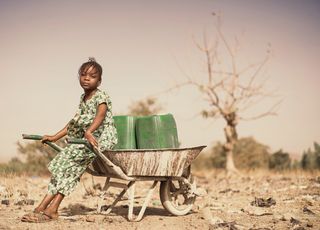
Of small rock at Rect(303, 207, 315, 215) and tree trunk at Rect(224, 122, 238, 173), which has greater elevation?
tree trunk at Rect(224, 122, 238, 173)

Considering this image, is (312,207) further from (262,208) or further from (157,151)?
(157,151)

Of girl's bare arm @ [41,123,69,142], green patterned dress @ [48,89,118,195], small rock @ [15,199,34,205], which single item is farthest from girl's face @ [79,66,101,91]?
small rock @ [15,199,34,205]

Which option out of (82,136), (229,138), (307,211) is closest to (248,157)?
(229,138)

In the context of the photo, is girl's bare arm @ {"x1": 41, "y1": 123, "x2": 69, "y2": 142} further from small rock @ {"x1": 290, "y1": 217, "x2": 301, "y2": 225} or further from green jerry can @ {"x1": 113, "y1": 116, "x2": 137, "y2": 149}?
small rock @ {"x1": 290, "y1": 217, "x2": 301, "y2": 225}

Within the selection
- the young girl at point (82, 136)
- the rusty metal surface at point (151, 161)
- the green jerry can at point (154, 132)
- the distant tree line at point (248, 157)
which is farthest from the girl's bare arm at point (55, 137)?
the distant tree line at point (248, 157)

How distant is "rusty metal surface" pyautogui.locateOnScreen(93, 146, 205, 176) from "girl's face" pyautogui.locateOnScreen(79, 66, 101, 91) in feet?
2.49

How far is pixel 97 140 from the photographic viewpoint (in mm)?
4727

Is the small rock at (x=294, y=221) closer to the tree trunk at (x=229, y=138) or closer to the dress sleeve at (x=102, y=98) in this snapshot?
the dress sleeve at (x=102, y=98)

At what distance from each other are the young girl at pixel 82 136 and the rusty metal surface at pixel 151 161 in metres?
0.23

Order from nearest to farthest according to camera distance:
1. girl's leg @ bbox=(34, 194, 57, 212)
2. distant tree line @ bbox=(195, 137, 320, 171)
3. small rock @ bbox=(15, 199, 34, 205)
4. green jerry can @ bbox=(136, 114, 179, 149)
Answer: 1. girl's leg @ bbox=(34, 194, 57, 212)
2. green jerry can @ bbox=(136, 114, 179, 149)
3. small rock @ bbox=(15, 199, 34, 205)
4. distant tree line @ bbox=(195, 137, 320, 171)

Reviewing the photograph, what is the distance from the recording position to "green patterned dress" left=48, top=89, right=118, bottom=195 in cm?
466

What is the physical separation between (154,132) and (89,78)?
1006 millimetres

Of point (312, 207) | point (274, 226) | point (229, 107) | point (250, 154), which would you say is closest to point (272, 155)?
point (250, 154)

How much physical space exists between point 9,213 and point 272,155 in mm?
21755
